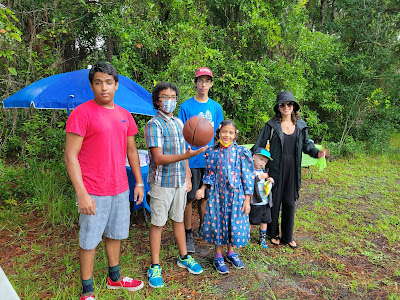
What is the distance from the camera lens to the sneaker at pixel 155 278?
115 inches

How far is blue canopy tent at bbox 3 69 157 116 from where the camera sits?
3.75 m

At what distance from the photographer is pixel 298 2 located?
24.6 ft

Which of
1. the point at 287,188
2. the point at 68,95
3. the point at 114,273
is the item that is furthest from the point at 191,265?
the point at 68,95

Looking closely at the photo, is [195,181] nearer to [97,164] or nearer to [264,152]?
[264,152]

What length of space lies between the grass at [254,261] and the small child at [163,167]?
1.96 ft

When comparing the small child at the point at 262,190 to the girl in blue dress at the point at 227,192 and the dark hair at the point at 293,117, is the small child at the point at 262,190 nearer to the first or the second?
the girl in blue dress at the point at 227,192

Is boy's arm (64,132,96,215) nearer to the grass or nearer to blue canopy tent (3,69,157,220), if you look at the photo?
the grass

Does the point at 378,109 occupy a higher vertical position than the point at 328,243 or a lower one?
higher

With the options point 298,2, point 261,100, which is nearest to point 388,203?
point 261,100

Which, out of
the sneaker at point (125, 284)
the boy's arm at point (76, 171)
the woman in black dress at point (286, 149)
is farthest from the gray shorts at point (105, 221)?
the woman in black dress at point (286, 149)

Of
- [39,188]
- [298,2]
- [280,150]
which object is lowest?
[39,188]

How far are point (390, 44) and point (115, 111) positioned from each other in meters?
10.8

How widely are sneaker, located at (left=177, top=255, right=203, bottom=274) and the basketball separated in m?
1.45

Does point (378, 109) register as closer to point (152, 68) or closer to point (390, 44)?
point (390, 44)
